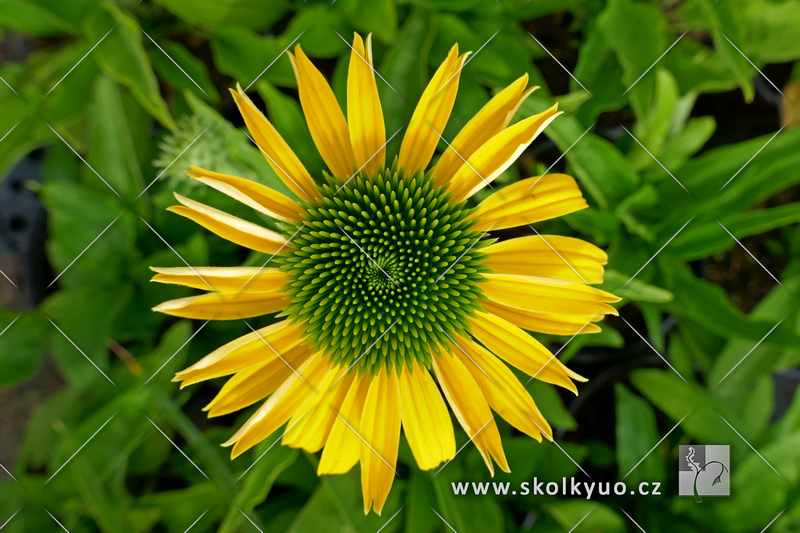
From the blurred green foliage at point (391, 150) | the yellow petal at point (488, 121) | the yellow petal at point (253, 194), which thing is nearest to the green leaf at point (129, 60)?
the blurred green foliage at point (391, 150)

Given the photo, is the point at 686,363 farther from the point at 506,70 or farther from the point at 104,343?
the point at 104,343

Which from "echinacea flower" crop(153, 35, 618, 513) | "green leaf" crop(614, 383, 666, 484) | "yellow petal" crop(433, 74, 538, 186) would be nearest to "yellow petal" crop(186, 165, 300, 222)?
"echinacea flower" crop(153, 35, 618, 513)

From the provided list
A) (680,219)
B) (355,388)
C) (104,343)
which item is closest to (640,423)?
(680,219)

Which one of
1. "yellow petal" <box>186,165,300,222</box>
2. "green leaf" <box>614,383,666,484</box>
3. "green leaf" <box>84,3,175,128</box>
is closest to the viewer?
"yellow petal" <box>186,165,300,222</box>

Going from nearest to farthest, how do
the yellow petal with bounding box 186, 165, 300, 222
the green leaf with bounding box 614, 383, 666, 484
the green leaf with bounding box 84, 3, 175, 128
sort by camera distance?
1. the yellow petal with bounding box 186, 165, 300, 222
2. the green leaf with bounding box 84, 3, 175, 128
3. the green leaf with bounding box 614, 383, 666, 484

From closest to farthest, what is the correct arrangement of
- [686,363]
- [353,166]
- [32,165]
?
[353,166], [686,363], [32,165]

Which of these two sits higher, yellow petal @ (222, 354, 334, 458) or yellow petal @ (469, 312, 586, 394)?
yellow petal @ (469, 312, 586, 394)

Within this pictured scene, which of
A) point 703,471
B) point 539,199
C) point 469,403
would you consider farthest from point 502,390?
point 703,471

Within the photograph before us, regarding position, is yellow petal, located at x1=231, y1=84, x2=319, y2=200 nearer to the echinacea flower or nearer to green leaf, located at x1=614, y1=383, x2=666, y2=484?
the echinacea flower
